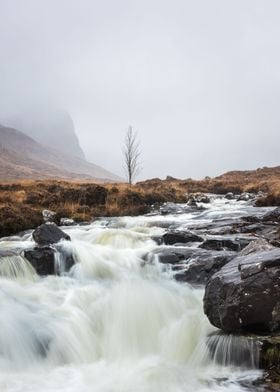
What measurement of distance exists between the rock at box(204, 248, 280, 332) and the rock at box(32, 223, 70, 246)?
23.3ft

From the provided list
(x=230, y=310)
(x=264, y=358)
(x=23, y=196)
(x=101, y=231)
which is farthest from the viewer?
(x=23, y=196)

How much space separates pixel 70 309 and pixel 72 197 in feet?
58.9

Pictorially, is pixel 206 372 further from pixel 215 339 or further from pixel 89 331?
pixel 89 331

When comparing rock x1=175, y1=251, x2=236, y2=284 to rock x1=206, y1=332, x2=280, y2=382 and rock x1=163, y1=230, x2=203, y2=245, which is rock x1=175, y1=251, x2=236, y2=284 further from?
rock x1=206, y1=332, x2=280, y2=382

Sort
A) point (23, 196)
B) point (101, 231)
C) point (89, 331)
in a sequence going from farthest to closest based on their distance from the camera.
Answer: point (23, 196) < point (101, 231) < point (89, 331)

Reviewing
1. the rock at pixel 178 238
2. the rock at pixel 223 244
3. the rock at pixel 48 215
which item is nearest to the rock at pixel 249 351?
the rock at pixel 223 244

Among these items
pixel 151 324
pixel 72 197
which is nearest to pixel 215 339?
pixel 151 324

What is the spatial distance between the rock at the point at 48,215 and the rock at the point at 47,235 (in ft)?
20.7

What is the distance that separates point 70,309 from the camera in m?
10.3

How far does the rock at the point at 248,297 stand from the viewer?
7785 mm

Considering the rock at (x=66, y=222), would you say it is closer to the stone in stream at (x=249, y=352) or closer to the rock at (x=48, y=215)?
the rock at (x=48, y=215)

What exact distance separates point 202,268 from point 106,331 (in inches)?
131

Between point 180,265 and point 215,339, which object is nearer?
point 215,339

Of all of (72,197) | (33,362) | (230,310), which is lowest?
Result: (33,362)
